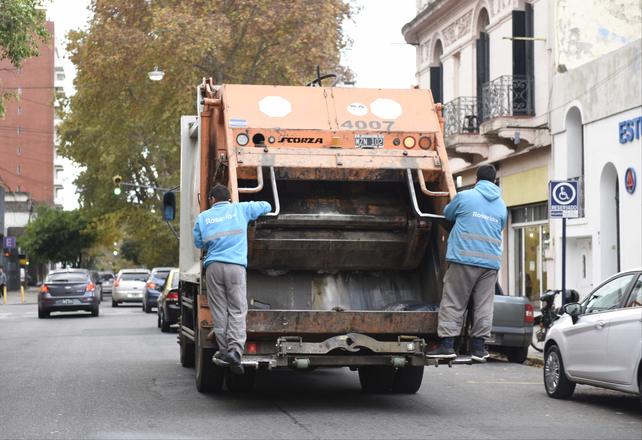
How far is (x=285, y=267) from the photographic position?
30.0 feet

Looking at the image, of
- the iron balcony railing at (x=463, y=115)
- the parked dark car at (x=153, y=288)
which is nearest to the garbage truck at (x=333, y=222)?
the iron balcony railing at (x=463, y=115)

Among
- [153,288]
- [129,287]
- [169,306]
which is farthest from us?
[129,287]

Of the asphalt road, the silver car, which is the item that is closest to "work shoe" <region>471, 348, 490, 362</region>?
the asphalt road

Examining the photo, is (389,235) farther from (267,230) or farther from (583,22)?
(583,22)

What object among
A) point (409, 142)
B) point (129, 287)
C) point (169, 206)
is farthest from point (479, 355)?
point (129, 287)

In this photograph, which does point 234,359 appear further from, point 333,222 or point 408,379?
point 408,379

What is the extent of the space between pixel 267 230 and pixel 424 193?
1.57m

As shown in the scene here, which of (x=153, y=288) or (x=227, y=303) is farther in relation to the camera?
(x=153, y=288)


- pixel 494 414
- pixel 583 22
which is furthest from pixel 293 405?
pixel 583 22

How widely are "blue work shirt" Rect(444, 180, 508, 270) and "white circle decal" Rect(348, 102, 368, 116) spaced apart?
1.40 metres

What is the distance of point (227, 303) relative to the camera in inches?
307

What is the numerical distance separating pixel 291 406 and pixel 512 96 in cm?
1569

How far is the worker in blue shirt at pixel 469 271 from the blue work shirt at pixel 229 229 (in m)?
1.70

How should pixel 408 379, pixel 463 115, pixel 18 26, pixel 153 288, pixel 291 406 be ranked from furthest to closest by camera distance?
pixel 153 288 < pixel 463 115 < pixel 18 26 < pixel 408 379 < pixel 291 406
